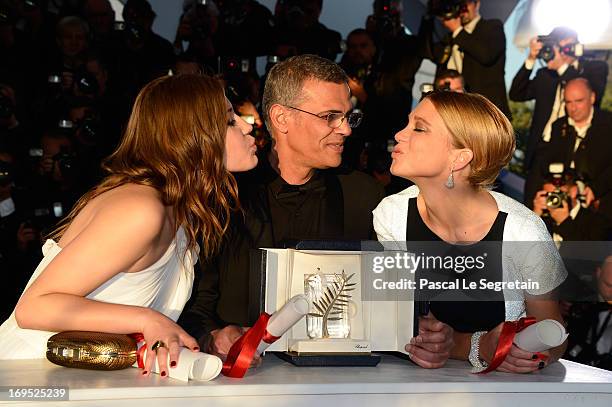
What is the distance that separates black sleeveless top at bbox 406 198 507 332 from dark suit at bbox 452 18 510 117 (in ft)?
8.94

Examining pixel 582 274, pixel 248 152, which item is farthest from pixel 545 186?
pixel 248 152

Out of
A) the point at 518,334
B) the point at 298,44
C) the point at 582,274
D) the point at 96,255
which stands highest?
the point at 298,44

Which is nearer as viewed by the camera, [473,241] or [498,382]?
[498,382]

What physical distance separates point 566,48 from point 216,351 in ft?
12.2

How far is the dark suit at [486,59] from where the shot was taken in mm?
5105

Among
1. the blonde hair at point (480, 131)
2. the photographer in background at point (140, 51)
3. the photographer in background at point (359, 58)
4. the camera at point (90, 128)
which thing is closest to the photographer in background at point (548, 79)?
the photographer in background at point (359, 58)

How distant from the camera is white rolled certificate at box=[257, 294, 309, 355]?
5.46 feet

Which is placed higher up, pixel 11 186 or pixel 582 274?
pixel 11 186

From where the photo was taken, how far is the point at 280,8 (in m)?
5.15

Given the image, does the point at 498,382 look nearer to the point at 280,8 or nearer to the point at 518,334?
the point at 518,334

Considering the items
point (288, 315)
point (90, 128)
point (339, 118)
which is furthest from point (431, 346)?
point (90, 128)

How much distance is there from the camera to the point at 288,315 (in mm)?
1692

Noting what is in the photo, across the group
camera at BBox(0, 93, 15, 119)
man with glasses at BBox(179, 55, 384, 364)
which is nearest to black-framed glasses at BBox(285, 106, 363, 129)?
man with glasses at BBox(179, 55, 384, 364)

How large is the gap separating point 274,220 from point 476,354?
1.01 metres
